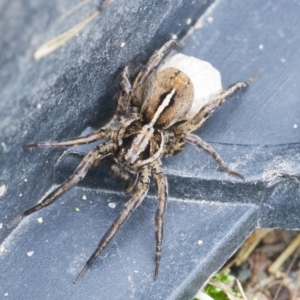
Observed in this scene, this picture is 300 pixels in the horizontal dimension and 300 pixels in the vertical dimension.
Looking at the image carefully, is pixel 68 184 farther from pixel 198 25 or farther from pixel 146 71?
pixel 198 25

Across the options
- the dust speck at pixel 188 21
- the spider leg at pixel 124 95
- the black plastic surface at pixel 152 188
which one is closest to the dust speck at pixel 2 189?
the black plastic surface at pixel 152 188

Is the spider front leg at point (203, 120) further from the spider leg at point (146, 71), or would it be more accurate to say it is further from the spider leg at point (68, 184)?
the spider leg at point (68, 184)

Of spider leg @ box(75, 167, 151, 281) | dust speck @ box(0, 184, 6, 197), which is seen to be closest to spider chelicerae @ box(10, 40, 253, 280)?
spider leg @ box(75, 167, 151, 281)

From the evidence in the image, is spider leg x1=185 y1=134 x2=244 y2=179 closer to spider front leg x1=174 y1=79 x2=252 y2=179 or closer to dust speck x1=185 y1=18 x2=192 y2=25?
spider front leg x1=174 y1=79 x2=252 y2=179

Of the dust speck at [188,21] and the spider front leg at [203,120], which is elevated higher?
the dust speck at [188,21]

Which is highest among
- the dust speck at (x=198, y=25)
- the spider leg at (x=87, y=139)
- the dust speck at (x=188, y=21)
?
the dust speck at (x=188, y=21)

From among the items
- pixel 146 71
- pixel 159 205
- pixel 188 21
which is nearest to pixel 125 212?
pixel 159 205

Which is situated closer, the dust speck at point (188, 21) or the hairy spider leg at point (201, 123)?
the hairy spider leg at point (201, 123)
